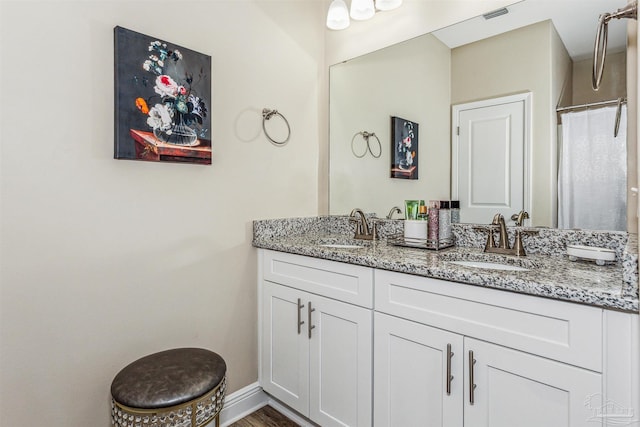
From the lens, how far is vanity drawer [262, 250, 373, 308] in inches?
55.6

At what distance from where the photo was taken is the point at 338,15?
198 centimetres

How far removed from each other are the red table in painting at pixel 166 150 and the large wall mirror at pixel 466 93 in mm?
889

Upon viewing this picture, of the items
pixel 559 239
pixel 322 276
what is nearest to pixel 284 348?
pixel 322 276

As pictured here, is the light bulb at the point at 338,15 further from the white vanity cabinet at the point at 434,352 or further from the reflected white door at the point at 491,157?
the white vanity cabinet at the point at 434,352

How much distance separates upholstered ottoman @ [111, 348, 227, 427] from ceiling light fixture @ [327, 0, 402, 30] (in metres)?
1.86

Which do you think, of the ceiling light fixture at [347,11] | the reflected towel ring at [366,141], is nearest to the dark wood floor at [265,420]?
the reflected towel ring at [366,141]

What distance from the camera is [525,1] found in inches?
60.4

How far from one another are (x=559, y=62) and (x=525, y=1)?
33cm

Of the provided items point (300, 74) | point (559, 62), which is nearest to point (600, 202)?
point (559, 62)

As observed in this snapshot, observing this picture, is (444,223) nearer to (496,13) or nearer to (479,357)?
(479,357)

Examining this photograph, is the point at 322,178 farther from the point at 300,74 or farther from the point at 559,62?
the point at 559,62

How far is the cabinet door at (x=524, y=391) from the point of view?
92cm

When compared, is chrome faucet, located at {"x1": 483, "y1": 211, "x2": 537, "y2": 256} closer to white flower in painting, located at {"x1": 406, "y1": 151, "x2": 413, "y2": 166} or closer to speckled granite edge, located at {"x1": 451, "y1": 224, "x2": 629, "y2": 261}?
speckled granite edge, located at {"x1": 451, "y1": 224, "x2": 629, "y2": 261}

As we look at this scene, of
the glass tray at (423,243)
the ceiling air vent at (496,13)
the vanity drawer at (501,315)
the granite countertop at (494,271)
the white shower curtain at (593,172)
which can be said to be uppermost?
the ceiling air vent at (496,13)
